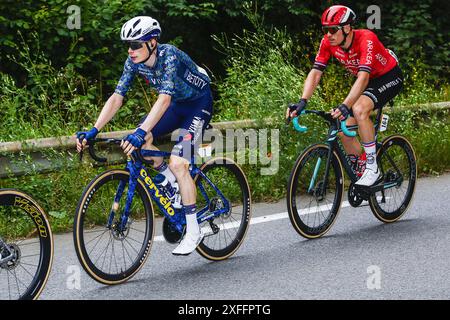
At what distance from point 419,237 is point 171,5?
24.0 feet

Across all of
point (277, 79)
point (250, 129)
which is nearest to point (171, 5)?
point (277, 79)

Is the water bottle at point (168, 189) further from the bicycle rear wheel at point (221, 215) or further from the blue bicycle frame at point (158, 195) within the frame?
the bicycle rear wheel at point (221, 215)

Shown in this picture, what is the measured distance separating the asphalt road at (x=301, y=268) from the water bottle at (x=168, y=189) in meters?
0.56

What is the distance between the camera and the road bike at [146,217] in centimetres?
655

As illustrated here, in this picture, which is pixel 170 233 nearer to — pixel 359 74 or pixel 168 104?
pixel 168 104

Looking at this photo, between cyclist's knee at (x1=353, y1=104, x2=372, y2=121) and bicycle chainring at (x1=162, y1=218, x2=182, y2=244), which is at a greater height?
cyclist's knee at (x1=353, y1=104, x2=372, y2=121)

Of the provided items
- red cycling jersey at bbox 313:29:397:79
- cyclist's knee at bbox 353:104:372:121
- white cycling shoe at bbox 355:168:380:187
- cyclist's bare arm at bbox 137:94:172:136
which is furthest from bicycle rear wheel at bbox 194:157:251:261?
red cycling jersey at bbox 313:29:397:79

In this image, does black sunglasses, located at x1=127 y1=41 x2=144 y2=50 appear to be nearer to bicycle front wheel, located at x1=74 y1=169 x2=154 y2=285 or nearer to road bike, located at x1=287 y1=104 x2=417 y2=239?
bicycle front wheel, located at x1=74 y1=169 x2=154 y2=285

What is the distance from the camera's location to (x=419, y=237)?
809cm

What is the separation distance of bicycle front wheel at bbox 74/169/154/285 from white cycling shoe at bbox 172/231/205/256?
8.9 inches

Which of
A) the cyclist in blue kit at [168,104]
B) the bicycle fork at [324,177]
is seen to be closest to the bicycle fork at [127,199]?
the cyclist in blue kit at [168,104]

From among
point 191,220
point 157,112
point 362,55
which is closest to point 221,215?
point 191,220

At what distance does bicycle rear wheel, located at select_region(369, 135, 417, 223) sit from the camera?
8711 millimetres
